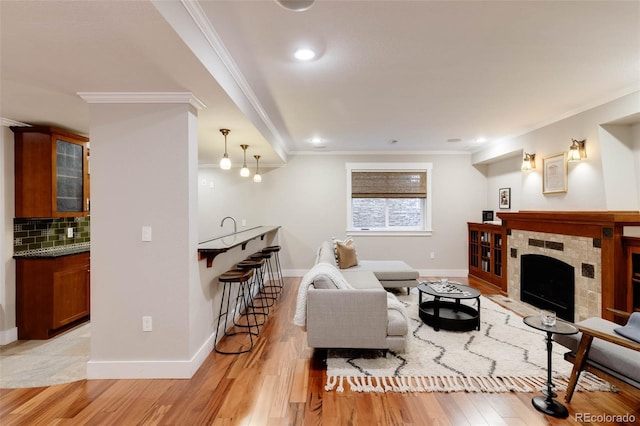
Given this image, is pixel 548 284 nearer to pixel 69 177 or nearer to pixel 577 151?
pixel 577 151

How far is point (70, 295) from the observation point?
3463 mm

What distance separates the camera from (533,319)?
2.12 meters

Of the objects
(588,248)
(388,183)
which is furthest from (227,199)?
(588,248)

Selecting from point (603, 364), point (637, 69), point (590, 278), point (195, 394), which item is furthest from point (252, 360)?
point (637, 69)

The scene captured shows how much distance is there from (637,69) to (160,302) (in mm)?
4576

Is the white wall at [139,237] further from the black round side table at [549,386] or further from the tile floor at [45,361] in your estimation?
the black round side table at [549,386]

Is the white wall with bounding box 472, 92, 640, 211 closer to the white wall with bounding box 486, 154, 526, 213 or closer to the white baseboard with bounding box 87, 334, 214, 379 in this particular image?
the white wall with bounding box 486, 154, 526, 213

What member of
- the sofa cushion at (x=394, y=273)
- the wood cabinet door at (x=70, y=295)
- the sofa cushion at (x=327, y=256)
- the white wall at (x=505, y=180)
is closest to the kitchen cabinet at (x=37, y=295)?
the wood cabinet door at (x=70, y=295)

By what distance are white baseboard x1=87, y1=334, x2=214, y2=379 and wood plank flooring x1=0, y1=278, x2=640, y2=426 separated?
52 mm

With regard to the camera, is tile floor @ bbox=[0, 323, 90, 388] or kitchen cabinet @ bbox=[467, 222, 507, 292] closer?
tile floor @ bbox=[0, 323, 90, 388]

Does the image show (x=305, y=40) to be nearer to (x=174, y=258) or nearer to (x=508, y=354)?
(x=174, y=258)

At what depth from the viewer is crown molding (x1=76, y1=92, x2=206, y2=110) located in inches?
96.0

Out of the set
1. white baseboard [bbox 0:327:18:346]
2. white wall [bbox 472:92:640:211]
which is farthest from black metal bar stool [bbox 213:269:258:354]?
white wall [bbox 472:92:640:211]

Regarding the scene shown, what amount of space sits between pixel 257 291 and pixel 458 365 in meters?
3.17
